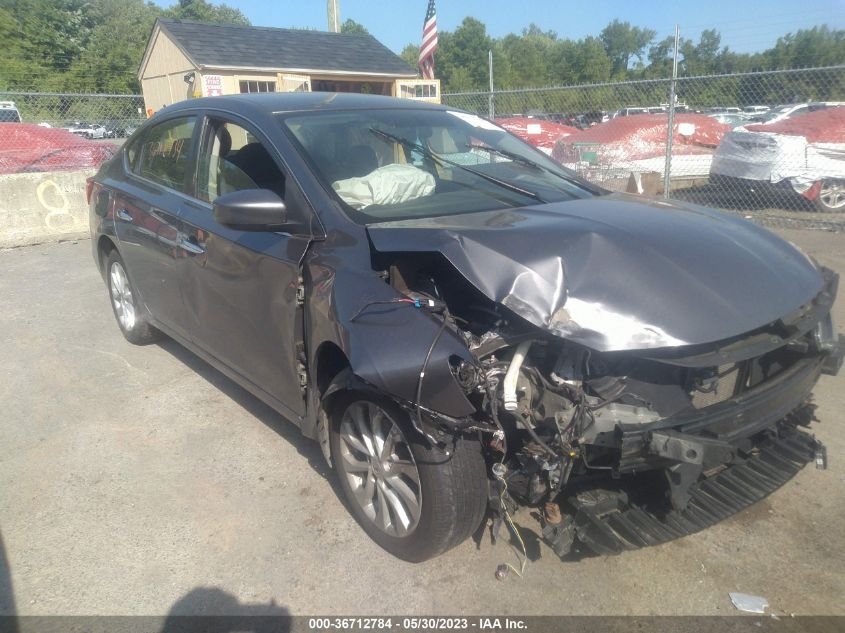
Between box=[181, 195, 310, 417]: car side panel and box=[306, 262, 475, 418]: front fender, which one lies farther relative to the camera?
box=[181, 195, 310, 417]: car side panel

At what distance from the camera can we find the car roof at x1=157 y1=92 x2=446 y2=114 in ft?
12.0

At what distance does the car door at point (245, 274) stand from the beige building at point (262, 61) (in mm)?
12756

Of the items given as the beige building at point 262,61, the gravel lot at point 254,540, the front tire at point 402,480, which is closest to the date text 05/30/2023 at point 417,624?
the gravel lot at point 254,540

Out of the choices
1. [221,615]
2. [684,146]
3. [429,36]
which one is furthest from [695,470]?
[429,36]

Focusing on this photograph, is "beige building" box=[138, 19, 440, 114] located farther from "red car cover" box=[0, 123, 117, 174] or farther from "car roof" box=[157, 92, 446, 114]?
"car roof" box=[157, 92, 446, 114]

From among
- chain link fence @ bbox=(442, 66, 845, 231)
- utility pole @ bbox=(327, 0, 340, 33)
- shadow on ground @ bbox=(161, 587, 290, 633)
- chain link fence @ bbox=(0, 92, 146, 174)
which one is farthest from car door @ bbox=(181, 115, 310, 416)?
utility pole @ bbox=(327, 0, 340, 33)

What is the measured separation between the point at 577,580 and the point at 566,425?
31.3 inches

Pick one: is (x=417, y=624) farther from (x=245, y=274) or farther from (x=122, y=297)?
(x=122, y=297)

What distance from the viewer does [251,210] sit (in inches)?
116

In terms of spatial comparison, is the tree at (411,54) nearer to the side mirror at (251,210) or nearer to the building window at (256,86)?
the building window at (256,86)

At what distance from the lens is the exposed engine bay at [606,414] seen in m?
2.38

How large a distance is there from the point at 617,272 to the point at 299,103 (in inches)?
84.6

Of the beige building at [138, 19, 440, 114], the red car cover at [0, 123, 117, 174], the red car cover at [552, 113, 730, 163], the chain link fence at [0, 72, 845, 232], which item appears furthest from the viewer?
the beige building at [138, 19, 440, 114]

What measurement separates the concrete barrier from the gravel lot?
5.96 metres
